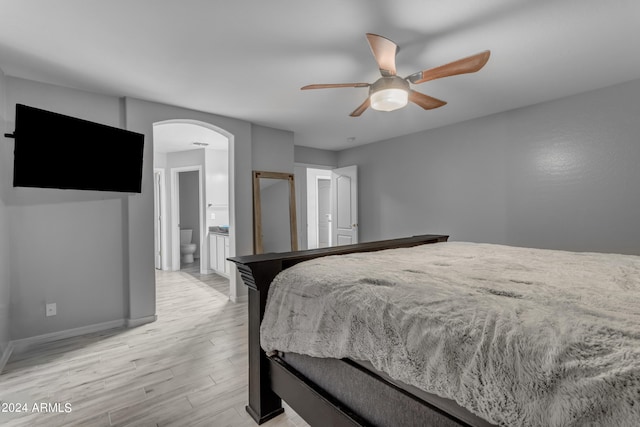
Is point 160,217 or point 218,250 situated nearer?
point 218,250

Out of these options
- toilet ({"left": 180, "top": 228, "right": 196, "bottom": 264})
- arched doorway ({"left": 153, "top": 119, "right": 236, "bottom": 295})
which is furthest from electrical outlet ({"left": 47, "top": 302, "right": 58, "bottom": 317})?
toilet ({"left": 180, "top": 228, "right": 196, "bottom": 264})

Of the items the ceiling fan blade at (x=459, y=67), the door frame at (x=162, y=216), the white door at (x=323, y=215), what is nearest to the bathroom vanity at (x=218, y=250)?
the door frame at (x=162, y=216)

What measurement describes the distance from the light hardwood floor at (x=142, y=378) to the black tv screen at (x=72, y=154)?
143 cm

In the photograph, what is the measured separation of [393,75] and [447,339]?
181cm

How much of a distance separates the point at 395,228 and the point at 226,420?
3893mm

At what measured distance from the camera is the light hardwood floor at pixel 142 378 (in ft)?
5.86

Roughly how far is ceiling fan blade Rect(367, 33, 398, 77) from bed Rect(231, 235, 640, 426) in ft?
4.18

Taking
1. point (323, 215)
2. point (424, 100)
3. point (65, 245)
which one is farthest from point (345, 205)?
point (65, 245)

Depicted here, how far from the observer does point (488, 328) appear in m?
0.88

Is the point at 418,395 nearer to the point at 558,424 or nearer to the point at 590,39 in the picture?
the point at 558,424

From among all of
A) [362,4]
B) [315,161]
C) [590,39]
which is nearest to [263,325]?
[362,4]

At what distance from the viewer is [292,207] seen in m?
4.62

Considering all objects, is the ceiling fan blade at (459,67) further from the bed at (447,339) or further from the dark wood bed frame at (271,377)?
the dark wood bed frame at (271,377)

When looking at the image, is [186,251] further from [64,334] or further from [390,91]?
[390,91]
